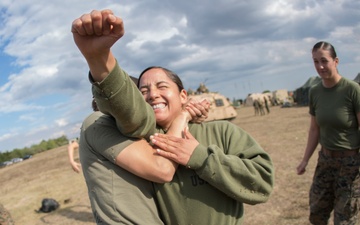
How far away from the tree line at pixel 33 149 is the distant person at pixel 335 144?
3699 centimetres

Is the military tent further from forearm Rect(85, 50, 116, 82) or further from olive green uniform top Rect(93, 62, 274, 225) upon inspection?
forearm Rect(85, 50, 116, 82)

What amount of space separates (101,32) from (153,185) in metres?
0.75

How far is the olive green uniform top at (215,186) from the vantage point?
1.57 metres

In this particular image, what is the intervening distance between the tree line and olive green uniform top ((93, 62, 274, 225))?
3834 centimetres

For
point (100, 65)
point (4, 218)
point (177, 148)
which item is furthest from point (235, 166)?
point (4, 218)

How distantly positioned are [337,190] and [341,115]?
0.78 m

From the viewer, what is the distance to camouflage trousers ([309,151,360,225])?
3.62m

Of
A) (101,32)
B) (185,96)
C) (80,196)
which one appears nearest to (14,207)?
(80,196)

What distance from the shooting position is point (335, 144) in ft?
12.3

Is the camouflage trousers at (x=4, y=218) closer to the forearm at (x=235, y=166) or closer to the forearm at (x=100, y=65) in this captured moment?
the forearm at (x=235, y=166)

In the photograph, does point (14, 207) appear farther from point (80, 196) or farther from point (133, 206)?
point (133, 206)

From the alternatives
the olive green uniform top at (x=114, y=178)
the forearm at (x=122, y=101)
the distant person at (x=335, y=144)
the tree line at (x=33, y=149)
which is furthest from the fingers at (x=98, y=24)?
the tree line at (x=33, y=149)

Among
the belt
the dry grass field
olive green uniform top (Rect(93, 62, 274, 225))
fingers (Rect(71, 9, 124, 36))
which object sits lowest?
the dry grass field

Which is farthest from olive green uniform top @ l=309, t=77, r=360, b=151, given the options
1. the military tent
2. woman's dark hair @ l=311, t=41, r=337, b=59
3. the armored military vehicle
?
the military tent
